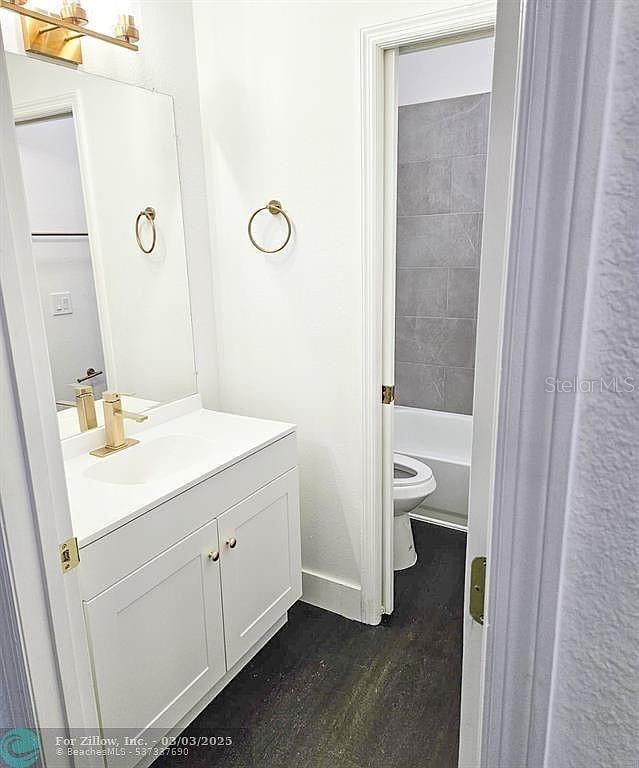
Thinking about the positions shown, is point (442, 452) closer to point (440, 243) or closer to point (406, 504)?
point (406, 504)

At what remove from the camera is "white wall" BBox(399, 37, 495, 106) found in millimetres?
2924

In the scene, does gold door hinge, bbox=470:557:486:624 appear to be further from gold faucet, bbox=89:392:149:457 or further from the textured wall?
gold faucet, bbox=89:392:149:457

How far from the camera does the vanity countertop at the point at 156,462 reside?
1.41 m

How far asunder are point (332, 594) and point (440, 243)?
1.90 m

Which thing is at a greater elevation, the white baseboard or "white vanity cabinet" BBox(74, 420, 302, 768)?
"white vanity cabinet" BBox(74, 420, 302, 768)

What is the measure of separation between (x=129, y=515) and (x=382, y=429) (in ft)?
3.27

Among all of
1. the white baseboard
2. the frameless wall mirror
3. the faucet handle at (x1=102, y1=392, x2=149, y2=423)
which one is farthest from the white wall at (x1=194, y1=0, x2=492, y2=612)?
the faucet handle at (x1=102, y1=392, x2=149, y2=423)

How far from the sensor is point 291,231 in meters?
2.04

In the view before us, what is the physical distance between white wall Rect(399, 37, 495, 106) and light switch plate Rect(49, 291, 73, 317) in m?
2.10

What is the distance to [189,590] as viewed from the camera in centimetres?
161

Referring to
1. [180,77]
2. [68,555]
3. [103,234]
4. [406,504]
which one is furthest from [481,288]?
[406,504]

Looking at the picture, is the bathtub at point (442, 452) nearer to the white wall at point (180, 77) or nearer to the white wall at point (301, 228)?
the white wall at point (301, 228)

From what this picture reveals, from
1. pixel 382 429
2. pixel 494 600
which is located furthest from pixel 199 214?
pixel 494 600

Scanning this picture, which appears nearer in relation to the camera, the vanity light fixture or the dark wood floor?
the vanity light fixture
